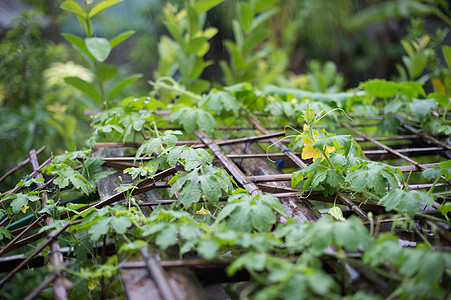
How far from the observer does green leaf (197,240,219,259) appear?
0.78 m

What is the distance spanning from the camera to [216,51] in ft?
24.1

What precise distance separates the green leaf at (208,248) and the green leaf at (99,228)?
0.30 metres

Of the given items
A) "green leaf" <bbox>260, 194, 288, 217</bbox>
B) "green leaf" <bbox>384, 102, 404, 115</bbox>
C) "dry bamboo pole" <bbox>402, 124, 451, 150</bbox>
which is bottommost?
"dry bamboo pole" <bbox>402, 124, 451, 150</bbox>

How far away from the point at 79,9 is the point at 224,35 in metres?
5.41

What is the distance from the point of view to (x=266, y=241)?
2.76 ft

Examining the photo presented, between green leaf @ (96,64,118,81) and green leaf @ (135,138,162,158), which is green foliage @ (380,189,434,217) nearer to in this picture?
green leaf @ (135,138,162,158)

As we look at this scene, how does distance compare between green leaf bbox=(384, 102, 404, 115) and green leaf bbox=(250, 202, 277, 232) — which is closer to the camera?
green leaf bbox=(250, 202, 277, 232)

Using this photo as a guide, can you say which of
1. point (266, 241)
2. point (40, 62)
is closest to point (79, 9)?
point (40, 62)

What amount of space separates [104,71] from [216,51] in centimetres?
542

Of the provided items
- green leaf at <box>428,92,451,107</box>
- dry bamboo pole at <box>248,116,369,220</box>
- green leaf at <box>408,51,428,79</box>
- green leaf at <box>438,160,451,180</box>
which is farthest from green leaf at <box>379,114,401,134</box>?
green leaf at <box>408,51,428,79</box>

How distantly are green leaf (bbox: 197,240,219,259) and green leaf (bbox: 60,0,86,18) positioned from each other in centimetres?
179

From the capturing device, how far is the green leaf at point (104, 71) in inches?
86.0

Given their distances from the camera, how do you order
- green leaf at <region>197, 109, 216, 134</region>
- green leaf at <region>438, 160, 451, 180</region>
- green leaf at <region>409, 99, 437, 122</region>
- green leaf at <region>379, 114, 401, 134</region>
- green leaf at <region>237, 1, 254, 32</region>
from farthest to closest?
green leaf at <region>237, 1, 254, 32</region>
green leaf at <region>379, 114, 401, 134</region>
green leaf at <region>409, 99, 437, 122</region>
green leaf at <region>197, 109, 216, 134</region>
green leaf at <region>438, 160, 451, 180</region>

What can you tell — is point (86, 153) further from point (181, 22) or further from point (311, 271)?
point (181, 22)
